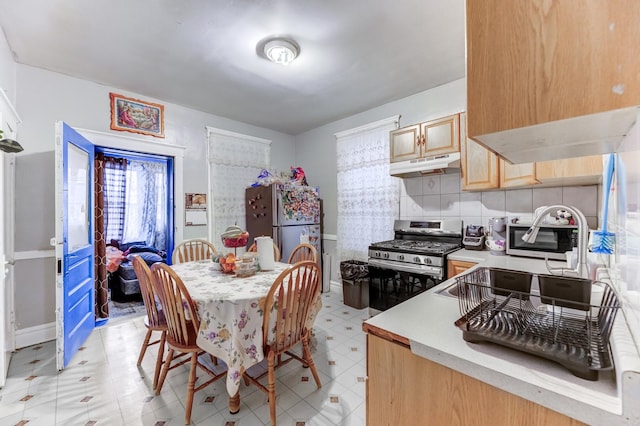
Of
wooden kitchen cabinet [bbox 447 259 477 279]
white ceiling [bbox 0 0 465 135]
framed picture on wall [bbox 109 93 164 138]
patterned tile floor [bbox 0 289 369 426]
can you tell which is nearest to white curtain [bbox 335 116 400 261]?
white ceiling [bbox 0 0 465 135]

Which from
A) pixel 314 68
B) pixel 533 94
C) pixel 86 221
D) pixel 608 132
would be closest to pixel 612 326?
pixel 608 132

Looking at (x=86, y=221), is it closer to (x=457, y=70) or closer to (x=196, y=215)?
(x=196, y=215)

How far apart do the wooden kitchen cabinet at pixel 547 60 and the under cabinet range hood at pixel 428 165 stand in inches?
84.8

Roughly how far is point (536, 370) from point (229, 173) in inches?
150

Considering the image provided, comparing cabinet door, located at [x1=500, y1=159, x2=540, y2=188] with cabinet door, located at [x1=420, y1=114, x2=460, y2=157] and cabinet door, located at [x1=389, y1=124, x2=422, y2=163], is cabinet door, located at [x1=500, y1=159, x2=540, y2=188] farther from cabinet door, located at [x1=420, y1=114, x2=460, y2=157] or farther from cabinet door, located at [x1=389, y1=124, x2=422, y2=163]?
cabinet door, located at [x1=389, y1=124, x2=422, y2=163]

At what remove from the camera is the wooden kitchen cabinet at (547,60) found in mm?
533

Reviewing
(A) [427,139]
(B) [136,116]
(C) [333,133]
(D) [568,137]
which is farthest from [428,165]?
(B) [136,116]

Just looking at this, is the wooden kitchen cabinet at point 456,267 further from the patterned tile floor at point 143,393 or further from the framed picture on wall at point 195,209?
the framed picture on wall at point 195,209

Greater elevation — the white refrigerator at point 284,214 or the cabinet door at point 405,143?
the cabinet door at point 405,143

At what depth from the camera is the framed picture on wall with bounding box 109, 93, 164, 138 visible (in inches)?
119

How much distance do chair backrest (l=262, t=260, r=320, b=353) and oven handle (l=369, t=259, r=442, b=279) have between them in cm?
120

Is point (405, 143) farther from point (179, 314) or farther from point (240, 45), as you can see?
A: point (179, 314)

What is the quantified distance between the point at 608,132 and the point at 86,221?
372 cm

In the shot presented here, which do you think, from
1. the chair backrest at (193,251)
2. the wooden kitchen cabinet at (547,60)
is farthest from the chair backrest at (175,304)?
the wooden kitchen cabinet at (547,60)
